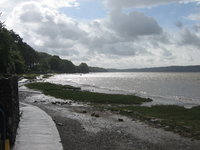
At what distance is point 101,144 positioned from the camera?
559 inches

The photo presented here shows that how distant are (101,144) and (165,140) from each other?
3950 millimetres

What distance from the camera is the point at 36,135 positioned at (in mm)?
13164

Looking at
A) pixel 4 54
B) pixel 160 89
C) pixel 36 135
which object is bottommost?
pixel 160 89

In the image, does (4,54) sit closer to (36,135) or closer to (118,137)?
(118,137)

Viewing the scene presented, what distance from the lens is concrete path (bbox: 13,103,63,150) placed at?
461 inches

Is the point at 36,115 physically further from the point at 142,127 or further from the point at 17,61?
the point at 17,61

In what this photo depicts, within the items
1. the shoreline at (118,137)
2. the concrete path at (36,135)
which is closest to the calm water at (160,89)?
the shoreline at (118,137)

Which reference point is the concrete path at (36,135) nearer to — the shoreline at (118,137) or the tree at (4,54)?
the shoreline at (118,137)

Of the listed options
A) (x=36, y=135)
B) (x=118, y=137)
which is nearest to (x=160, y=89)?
(x=118, y=137)

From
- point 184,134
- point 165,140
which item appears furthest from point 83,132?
point 184,134

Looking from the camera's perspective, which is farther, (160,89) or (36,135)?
(160,89)

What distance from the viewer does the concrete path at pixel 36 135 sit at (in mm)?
11703

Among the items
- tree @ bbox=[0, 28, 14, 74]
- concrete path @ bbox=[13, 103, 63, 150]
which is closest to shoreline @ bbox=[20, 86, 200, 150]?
concrete path @ bbox=[13, 103, 63, 150]

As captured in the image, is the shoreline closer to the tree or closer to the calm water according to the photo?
the calm water
